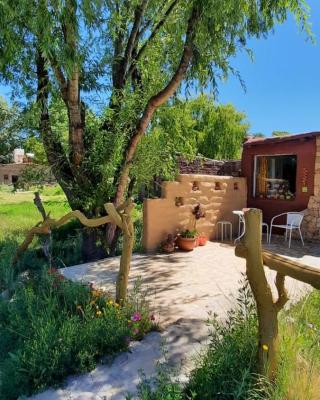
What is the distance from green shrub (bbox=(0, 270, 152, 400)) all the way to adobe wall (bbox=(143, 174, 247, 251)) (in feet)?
12.9

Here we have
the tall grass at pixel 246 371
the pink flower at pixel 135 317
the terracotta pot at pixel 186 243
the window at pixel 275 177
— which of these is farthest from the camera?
the window at pixel 275 177

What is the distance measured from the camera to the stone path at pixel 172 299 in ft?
11.0

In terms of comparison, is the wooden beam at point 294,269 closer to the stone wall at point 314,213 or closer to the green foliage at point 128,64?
the green foliage at point 128,64

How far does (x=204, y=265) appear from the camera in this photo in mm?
7578

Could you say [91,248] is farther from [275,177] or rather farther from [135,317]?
[275,177]

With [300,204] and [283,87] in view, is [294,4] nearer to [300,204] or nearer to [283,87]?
[300,204]

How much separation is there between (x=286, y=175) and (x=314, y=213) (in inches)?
65.5

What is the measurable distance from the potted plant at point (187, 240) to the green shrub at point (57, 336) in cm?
439

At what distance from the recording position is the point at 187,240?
29.0ft

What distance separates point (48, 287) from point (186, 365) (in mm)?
2344

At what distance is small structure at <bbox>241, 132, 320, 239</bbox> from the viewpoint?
1072cm

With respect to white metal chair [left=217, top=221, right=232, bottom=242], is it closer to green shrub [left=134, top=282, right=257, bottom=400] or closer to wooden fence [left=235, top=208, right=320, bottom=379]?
green shrub [left=134, top=282, right=257, bottom=400]

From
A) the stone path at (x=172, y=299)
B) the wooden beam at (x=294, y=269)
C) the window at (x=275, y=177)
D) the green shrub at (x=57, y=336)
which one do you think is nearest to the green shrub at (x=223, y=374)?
the stone path at (x=172, y=299)

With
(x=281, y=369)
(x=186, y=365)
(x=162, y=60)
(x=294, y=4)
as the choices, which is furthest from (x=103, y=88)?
(x=281, y=369)
